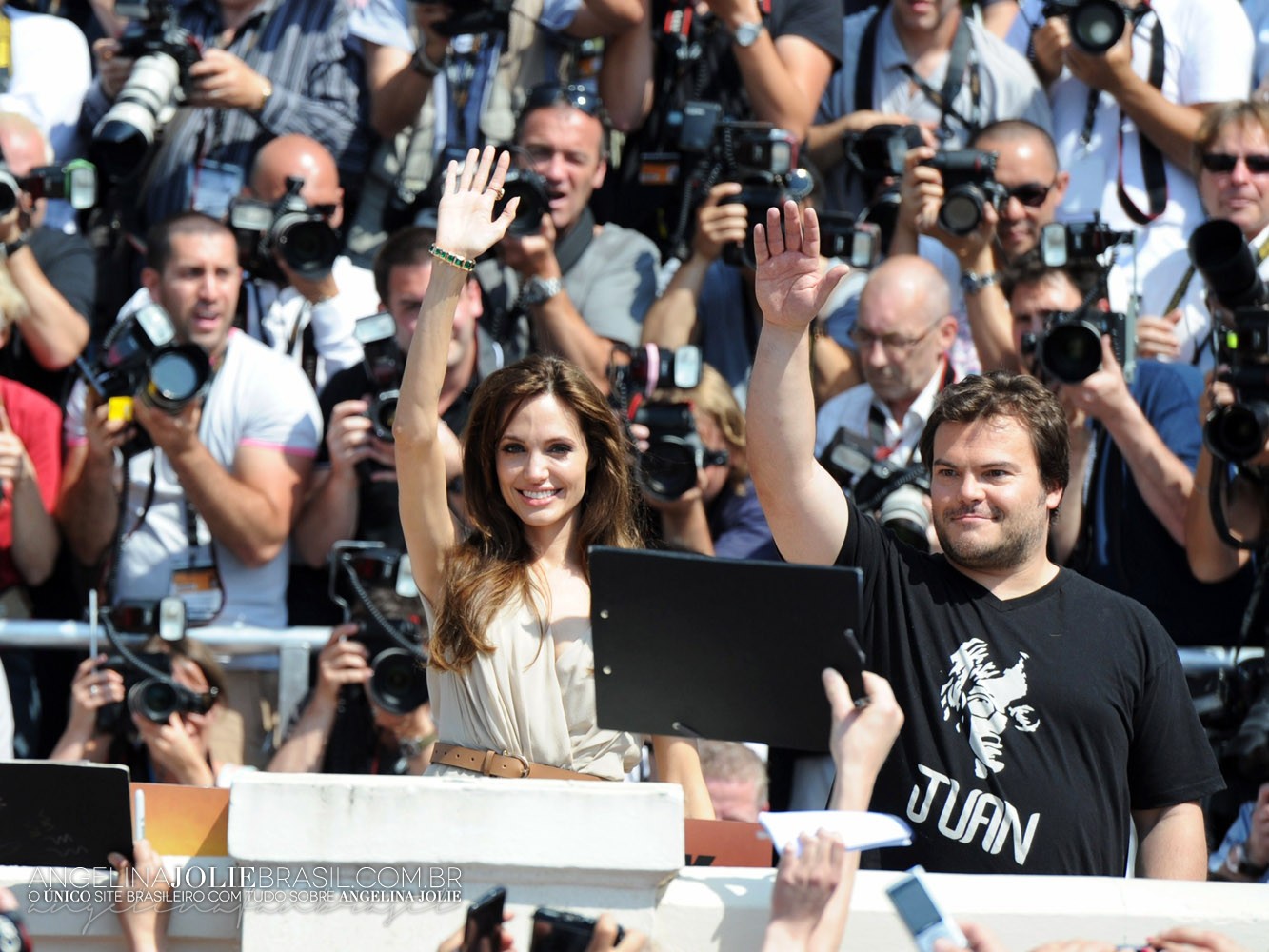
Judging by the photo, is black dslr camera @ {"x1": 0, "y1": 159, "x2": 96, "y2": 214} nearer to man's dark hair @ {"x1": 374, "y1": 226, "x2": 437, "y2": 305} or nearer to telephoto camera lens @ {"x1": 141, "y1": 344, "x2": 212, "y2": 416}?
telephoto camera lens @ {"x1": 141, "y1": 344, "x2": 212, "y2": 416}

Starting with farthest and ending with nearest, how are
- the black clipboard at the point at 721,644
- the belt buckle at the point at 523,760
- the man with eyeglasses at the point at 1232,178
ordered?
1. the man with eyeglasses at the point at 1232,178
2. the belt buckle at the point at 523,760
3. the black clipboard at the point at 721,644

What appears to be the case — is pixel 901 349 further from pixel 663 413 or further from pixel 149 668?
pixel 149 668

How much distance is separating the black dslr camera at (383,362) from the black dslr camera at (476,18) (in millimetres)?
1358

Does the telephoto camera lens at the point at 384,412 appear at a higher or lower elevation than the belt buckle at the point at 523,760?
higher

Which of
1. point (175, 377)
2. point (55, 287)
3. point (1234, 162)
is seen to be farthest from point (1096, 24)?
point (55, 287)

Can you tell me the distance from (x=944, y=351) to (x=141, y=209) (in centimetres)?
295

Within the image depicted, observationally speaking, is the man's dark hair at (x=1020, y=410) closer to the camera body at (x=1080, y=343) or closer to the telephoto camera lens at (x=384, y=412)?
the camera body at (x=1080, y=343)

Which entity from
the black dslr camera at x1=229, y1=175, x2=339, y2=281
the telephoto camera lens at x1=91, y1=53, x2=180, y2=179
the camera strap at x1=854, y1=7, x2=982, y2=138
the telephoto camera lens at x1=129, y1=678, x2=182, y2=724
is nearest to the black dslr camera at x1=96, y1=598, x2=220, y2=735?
the telephoto camera lens at x1=129, y1=678, x2=182, y2=724

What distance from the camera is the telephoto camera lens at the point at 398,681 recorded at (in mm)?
5113

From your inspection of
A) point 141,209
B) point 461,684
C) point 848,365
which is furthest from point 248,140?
point 461,684

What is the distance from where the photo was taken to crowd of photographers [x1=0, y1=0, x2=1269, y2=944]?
514 cm

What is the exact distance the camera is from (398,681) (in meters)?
5.12

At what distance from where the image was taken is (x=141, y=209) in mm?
6602

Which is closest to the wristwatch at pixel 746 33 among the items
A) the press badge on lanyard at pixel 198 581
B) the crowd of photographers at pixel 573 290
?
the crowd of photographers at pixel 573 290
